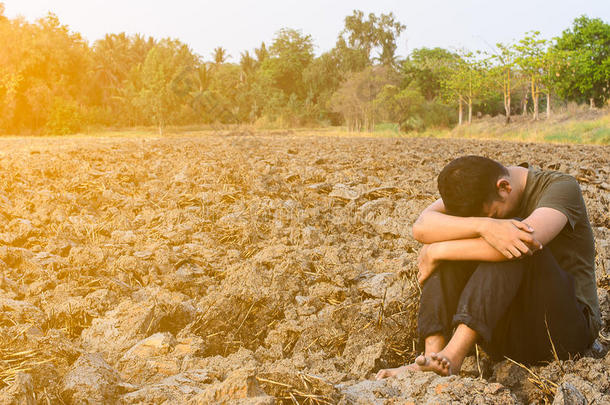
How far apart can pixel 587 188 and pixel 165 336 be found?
431cm

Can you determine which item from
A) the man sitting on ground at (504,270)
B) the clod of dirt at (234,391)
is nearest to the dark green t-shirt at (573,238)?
the man sitting on ground at (504,270)

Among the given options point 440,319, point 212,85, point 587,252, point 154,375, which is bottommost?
point 154,375

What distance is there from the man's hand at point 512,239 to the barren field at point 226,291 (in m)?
0.42

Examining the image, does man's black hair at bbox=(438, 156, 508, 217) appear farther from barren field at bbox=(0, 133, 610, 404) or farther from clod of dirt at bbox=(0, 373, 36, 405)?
clod of dirt at bbox=(0, 373, 36, 405)

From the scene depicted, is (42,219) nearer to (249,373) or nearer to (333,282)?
(333,282)

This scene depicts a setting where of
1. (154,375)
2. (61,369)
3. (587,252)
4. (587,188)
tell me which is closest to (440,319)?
(587,252)

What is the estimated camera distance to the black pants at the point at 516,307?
184 centimetres

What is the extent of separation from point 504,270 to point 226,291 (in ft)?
4.65

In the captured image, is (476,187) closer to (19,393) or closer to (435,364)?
(435,364)

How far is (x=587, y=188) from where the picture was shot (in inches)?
193

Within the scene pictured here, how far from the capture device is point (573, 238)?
202 cm

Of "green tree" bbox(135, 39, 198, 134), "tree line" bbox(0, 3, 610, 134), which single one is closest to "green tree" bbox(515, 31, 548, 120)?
"tree line" bbox(0, 3, 610, 134)

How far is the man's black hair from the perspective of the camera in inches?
75.7

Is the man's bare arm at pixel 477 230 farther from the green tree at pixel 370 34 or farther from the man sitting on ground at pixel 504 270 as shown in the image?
the green tree at pixel 370 34
